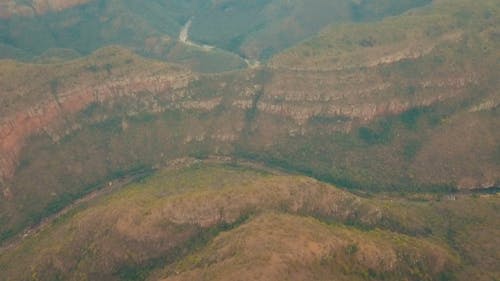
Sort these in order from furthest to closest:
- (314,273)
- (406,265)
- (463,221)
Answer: (463,221) → (406,265) → (314,273)

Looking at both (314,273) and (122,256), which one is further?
(122,256)

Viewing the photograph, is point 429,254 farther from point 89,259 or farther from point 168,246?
point 89,259

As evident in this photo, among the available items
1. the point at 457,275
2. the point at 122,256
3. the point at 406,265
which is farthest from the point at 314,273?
the point at 122,256

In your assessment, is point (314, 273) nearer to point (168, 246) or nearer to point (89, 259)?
point (168, 246)

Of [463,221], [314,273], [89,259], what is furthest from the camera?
[463,221]

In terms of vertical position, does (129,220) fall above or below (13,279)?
above

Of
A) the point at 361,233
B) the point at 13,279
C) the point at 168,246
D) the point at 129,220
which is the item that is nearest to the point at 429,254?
the point at 361,233
